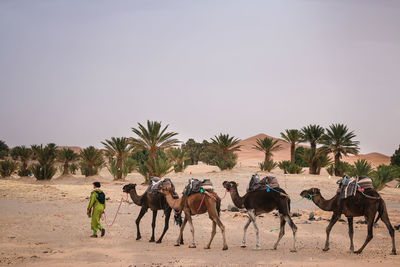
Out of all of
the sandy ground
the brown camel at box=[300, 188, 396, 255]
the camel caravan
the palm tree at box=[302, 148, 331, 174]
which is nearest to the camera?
the sandy ground

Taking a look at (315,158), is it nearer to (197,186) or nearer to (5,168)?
(5,168)

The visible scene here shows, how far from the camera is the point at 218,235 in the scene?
484 inches

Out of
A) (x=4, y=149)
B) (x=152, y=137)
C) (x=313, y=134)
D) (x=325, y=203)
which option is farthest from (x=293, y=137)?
(x=4, y=149)

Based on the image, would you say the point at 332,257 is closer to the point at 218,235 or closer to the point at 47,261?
the point at 218,235

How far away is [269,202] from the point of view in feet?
33.7

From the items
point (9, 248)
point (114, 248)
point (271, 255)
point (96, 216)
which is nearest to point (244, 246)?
point (271, 255)

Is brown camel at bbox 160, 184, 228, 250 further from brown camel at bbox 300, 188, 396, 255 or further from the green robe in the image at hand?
brown camel at bbox 300, 188, 396, 255

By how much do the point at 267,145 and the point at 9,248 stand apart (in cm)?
3468

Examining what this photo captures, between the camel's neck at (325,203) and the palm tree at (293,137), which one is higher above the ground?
the palm tree at (293,137)

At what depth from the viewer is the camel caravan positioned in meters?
9.69

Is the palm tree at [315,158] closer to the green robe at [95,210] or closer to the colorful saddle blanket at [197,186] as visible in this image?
the colorful saddle blanket at [197,186]

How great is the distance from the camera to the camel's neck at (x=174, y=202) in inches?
416

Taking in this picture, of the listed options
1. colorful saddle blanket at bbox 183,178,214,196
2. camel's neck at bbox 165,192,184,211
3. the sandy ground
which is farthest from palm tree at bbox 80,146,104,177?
colorful saddle blanket at bbox 183,178,214,196

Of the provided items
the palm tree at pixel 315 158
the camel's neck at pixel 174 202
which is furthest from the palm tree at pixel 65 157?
the camel's neck at pixel 174 202
